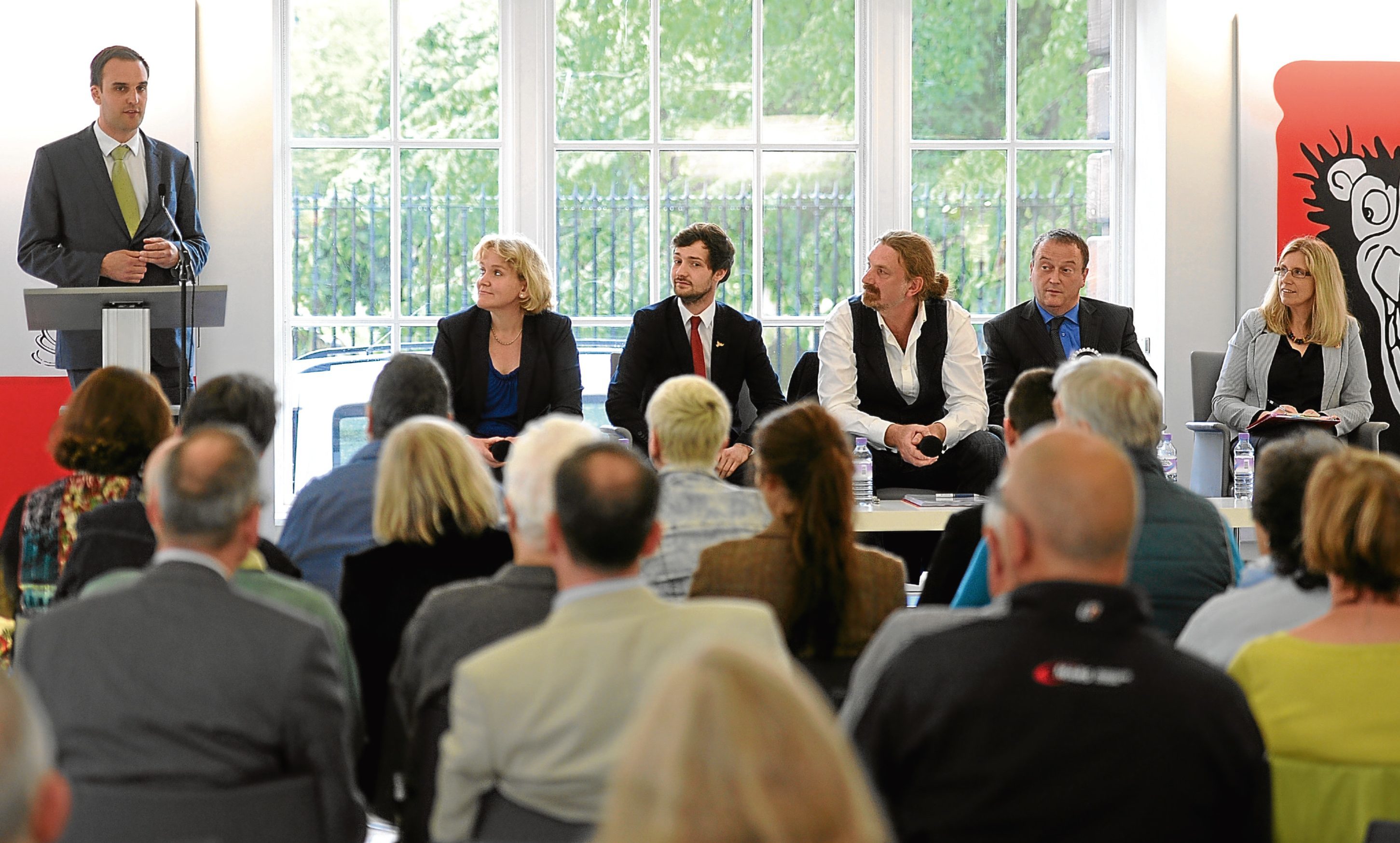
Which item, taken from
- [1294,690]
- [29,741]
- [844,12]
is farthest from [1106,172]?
[29,741]

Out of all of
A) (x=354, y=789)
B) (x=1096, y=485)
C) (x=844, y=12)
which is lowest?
(x=354, y=789)

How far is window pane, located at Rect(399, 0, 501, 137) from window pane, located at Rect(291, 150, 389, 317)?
27cm

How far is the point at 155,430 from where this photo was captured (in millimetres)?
2861

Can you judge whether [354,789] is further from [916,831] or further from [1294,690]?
[1294,690]

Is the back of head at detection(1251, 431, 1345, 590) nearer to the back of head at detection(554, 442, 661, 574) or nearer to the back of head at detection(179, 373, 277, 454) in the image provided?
the back of head at detection(554, 442, 661, 574)

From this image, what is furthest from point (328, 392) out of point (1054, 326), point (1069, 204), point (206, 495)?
point (206, 495)

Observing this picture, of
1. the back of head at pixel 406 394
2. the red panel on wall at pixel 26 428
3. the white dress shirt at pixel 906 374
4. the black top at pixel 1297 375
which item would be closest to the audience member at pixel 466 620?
the back of head at pixel 406 394

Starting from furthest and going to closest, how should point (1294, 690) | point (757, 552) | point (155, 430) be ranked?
point (155, 430), point (757, 552), point (1294, 690)

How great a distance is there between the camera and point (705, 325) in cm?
548

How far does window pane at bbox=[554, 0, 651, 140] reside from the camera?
21.2 ft

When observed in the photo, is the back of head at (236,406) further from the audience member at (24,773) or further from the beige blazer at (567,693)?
the audience member at (24,773)

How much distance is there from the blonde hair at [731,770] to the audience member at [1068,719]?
2.56ft

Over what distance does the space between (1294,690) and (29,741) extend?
150 cm

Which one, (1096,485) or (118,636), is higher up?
(1096,485)
